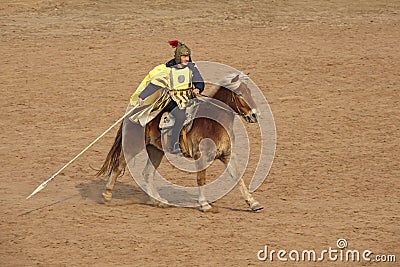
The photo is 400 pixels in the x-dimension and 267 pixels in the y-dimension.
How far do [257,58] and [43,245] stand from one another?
10.1 meters

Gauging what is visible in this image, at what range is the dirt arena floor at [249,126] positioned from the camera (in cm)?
1205

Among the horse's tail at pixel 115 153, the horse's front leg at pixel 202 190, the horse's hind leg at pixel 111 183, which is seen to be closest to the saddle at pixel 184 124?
the horse's front leg at pixel 202 190

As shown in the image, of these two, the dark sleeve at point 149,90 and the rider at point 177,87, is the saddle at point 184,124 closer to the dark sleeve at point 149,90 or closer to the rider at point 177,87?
the rider at point 177,87

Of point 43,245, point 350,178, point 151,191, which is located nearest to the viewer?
point 43,245

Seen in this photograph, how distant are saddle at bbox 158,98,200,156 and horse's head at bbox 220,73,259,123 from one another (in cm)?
52

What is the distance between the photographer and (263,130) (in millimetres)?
17156

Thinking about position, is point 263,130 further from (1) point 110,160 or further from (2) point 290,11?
(2) point 290,11

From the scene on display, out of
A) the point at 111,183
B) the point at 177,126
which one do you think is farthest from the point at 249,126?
the point at 177,126

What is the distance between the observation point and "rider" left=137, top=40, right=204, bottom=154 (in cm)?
1284

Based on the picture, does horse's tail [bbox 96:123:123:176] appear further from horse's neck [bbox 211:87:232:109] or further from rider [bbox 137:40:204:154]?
horse's neck [bbox 211:87:232:109]

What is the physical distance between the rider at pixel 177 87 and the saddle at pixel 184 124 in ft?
0.17

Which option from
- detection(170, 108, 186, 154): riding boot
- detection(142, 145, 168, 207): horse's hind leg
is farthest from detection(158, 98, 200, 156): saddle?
detection(142, 145, 168, 207): horse's hind leg

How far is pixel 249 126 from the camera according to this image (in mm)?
17312

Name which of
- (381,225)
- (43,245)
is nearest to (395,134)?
(381,225)
